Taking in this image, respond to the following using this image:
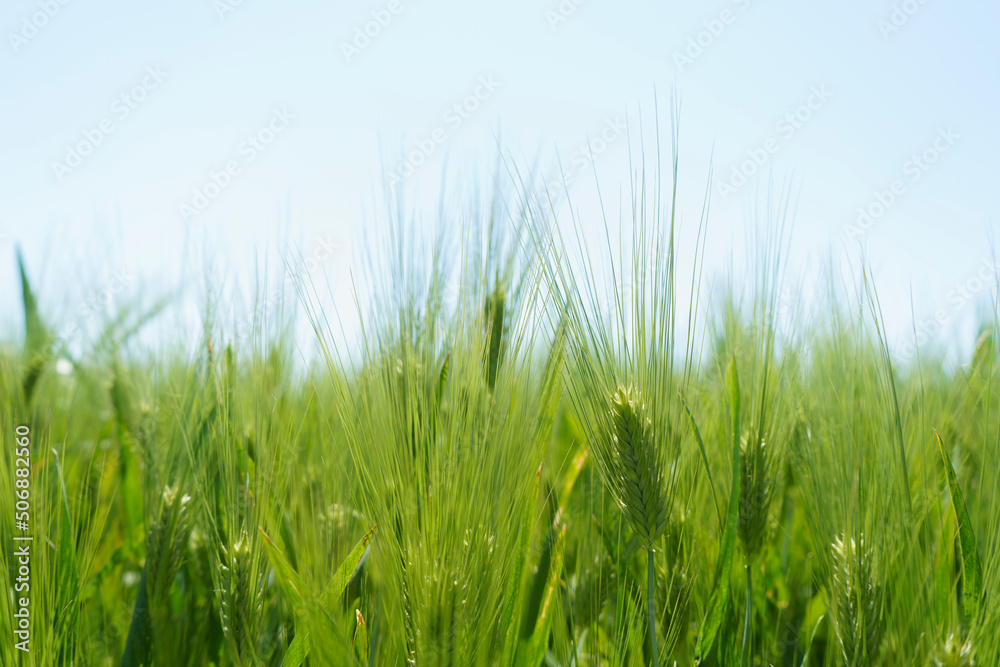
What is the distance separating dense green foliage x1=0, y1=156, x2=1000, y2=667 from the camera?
693mm

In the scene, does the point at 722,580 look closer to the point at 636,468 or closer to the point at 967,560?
the point at 636,468

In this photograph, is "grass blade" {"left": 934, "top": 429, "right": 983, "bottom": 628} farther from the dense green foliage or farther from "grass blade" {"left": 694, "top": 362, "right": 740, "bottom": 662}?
"grass blade" {"left": 694, "top": 362, "right": 740, "bottom": 662}

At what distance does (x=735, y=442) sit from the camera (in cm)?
79

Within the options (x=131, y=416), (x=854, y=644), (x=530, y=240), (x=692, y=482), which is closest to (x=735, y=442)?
(x=692, y=482)

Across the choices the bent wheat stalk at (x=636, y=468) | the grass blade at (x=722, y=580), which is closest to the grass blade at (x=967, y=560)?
the grass blade at (x=722, y=580)

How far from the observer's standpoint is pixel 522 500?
2.42 feet

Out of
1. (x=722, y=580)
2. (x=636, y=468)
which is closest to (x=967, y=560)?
(x=722, y=580)

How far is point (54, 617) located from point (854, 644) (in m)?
1.11

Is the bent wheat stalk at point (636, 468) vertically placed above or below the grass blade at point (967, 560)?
above

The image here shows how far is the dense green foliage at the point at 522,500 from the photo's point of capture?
2.27 ft

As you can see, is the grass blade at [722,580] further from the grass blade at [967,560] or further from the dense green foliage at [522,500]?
the grass blade at [967,560]

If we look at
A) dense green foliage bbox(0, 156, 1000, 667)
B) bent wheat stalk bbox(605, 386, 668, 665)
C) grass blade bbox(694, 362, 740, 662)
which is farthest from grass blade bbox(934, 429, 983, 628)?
bent wheat stalk bbox(605, 386, 668, 665)

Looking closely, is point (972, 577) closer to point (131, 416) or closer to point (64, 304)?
point (131, 416)

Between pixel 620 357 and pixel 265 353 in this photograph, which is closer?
pixel 620 357
